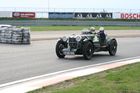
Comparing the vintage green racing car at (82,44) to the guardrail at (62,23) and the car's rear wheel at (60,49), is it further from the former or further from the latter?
the guardrail at (62,23)

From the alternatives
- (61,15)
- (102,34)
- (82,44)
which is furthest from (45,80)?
(61,15)

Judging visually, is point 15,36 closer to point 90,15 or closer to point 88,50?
point 88,50

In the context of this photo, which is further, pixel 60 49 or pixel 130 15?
pixel 130 15

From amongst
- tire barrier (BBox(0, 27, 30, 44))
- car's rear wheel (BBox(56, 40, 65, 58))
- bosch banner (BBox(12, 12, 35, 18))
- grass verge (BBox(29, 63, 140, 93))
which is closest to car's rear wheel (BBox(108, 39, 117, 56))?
car's rear wheel (BBox(56, 40, 65, 58))

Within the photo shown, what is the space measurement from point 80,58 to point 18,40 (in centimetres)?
1145

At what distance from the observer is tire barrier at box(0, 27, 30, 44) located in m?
30.4

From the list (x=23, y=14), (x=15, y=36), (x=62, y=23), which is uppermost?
(x=23, y=14)

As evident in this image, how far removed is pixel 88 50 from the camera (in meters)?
19.1

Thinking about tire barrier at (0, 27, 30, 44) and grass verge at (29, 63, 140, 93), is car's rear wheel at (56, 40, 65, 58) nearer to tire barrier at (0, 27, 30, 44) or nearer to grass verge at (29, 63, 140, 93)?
grass verge at (29, 63, 140, 93)

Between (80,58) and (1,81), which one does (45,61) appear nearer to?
(80,58)

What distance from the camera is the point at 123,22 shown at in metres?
80.2

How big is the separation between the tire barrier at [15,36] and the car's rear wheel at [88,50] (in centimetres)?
1141

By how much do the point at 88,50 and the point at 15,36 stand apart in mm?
12494

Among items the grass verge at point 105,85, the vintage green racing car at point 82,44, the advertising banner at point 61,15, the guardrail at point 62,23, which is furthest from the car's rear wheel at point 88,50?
the advertising banner at point 61,15
